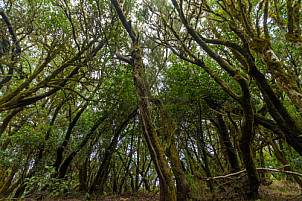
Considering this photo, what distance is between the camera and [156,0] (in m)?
4.88

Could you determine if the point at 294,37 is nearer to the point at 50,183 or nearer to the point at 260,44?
the point at 260,44

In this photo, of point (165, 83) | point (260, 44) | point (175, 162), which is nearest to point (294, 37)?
point (260, 44)

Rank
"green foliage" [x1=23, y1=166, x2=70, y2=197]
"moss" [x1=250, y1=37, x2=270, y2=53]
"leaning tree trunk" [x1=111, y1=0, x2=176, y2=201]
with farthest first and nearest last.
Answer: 1. "green foliage" [x1=23, y1=166, x2=70, y2=197]
2. "moss" [x1=250, y1=37, x2=270, y2=53]
3. "leaning tree trunk" [x1=111, y1=0, x2=176, y2=201]

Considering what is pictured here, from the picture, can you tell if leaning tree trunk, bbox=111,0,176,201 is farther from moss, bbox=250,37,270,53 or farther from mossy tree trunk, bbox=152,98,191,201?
moss, bbox=250,37,270,53

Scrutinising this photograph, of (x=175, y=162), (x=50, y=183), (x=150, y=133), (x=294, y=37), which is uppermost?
(x=294, y=37)

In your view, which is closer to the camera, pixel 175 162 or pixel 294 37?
pixel 294 37

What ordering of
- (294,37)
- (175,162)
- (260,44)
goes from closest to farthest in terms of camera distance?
(294,37) < (260,44) < (175,162)

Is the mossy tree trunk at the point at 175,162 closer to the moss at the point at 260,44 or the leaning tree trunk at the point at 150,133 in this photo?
the leaning tree trunk at the point at 150,133

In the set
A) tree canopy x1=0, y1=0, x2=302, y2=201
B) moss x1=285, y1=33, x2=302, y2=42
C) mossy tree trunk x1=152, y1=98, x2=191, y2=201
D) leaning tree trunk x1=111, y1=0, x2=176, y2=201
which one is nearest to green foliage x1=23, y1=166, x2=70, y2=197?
tree canopy x1=0, y1=0, x2=302, y2=201

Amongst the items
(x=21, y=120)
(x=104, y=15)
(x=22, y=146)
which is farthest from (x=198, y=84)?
(x=21, y=120)

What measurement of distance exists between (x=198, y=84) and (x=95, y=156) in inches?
221

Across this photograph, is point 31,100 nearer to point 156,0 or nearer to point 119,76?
point 119,76

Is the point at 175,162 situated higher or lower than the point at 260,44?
lower

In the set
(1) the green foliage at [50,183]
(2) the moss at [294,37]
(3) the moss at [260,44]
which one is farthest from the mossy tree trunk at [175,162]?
(2) the moss at [294,37]
